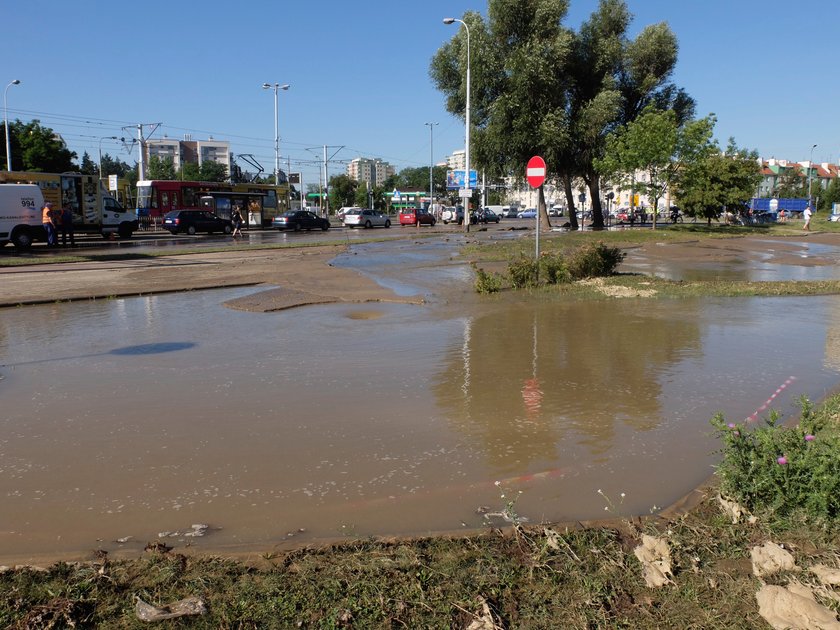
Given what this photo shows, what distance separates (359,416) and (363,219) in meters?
52.0

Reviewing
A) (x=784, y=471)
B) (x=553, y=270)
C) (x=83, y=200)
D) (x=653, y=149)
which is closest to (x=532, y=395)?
(x=784, y=471)

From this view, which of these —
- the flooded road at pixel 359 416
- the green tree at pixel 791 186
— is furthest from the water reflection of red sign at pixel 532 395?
the green tree at pixel 791 186

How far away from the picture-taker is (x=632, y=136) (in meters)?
35.8

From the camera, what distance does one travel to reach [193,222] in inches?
1718

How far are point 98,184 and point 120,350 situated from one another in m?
31.6

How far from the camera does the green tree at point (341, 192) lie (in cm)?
11050

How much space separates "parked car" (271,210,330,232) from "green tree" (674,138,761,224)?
2477cm

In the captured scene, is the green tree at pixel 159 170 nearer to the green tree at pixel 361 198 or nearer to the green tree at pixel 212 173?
the green tree at pixel 212 173


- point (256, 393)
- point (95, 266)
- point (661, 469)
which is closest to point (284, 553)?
point (661, 469)

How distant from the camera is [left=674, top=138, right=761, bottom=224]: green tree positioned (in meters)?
42.9

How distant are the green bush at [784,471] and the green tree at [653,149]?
33775 mm

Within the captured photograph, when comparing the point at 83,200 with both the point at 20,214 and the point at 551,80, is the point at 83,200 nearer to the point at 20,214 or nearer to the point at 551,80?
the point at 20,214

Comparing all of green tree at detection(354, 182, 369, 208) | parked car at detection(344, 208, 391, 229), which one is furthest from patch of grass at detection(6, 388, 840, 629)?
green tree at detection(354, 182, 369, 208)

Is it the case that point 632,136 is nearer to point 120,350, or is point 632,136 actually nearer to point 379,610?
point 120,350
